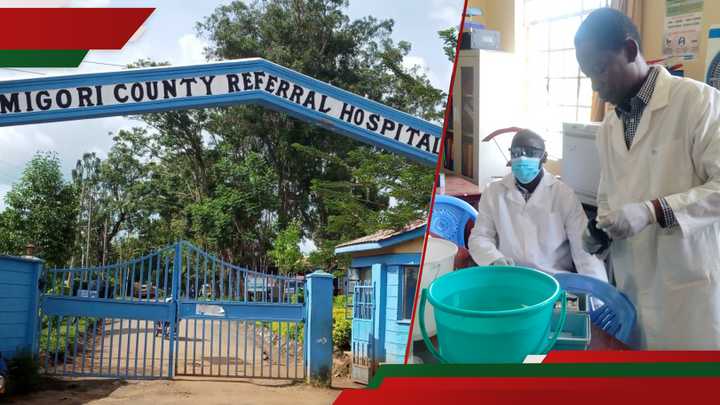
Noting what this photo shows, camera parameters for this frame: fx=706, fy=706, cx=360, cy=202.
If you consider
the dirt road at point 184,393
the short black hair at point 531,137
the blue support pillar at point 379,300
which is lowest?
the dirt road at point 184,393

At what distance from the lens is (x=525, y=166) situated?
58 cm

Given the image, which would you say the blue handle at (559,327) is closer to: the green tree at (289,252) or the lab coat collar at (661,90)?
the lab coat collar at (661,90)

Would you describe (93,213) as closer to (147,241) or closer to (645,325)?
(147,241)

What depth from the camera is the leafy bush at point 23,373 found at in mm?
2336

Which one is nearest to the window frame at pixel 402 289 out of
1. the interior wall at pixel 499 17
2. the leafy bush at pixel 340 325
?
the leafy bush at pixel 340 325

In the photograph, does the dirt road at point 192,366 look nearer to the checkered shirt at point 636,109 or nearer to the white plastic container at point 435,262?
the white plastic container at point 435,262

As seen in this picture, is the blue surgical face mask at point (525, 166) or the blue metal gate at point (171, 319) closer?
the blue surgical face mask at point (525, 166)

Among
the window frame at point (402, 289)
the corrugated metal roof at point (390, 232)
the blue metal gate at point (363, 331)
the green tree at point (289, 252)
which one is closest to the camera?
the window frame at point (402, 289)

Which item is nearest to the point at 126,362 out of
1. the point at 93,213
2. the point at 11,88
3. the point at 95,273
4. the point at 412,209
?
the point at 95,273

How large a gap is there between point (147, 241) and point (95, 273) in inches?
8.3

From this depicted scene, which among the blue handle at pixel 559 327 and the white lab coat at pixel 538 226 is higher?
the white lab coat at pixel 538 226

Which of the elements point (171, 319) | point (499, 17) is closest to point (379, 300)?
point (171, 319)

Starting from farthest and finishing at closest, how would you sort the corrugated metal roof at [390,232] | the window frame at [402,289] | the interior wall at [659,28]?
the corrugated metal roof at [390,232] → the window frame at [402,289] → the interior wall at [659,28]

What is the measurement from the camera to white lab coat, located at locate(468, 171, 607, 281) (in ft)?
1.92
